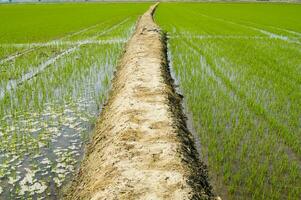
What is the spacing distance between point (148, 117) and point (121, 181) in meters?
1.74

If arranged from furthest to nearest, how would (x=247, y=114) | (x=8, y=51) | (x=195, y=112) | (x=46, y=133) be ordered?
(x=8, y=51) → (x=195, y=112) → (x=247, y=114) → (x=46, y=133)

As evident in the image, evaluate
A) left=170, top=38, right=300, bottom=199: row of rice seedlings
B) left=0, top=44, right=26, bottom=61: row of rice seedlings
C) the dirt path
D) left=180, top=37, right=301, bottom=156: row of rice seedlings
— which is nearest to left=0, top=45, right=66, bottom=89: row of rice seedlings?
left=0, top=44, right=26, bottom=61: row of rice seedlings

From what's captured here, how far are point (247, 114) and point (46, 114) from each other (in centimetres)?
333

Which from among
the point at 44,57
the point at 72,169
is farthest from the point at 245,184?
the point at 44,57

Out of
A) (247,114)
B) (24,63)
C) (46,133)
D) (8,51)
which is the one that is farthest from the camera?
(8,51)

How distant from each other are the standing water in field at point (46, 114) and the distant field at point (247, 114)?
1755 mm

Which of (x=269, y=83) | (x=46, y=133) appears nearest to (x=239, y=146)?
(x=46, y=133)

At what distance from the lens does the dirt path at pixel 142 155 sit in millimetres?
3201

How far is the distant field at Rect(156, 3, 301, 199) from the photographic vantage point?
12.6 feet

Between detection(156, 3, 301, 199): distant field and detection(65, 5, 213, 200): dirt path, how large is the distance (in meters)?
0.37

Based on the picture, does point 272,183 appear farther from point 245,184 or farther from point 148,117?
point 148,117

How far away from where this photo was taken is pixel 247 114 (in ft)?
19.1

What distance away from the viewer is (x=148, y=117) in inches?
194

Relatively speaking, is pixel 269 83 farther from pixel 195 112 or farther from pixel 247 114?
pixel 195 112
